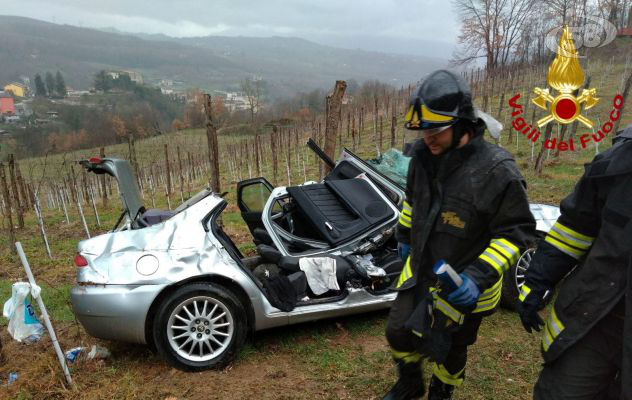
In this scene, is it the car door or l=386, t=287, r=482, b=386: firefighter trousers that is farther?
the car door

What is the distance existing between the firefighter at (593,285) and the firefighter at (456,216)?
195 millimetres

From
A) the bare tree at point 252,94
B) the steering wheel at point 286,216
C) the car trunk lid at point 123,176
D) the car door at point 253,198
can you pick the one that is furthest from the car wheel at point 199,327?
the bare tree at point 252,94

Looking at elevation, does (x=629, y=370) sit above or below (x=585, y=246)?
below

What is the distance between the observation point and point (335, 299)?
12.5 ft

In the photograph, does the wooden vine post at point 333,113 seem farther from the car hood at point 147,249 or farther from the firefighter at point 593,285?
the firefighter at point 593,285

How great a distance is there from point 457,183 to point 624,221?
0.76 metres

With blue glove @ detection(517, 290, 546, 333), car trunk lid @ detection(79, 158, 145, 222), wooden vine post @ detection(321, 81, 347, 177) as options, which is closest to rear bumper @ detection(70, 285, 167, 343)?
car trunk lid @ detection(79, 158, 145, 222)

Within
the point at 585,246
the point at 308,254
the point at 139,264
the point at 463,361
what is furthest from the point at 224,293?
the point at 585,246

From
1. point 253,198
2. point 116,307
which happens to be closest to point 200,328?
point 116,307

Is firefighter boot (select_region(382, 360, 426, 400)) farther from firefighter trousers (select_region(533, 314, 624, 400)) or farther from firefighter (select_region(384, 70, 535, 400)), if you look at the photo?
firefighter trousers (select_region(533, 314, 624, 400))

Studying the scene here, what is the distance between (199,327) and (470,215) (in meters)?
2.26

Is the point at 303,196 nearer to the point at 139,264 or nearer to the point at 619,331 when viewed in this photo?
the point at 139,264

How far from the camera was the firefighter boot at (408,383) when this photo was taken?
268 cm

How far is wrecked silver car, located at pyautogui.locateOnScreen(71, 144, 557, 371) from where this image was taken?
128 inches
